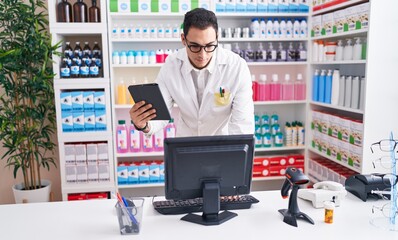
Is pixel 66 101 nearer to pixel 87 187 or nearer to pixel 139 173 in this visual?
pixel 87 187

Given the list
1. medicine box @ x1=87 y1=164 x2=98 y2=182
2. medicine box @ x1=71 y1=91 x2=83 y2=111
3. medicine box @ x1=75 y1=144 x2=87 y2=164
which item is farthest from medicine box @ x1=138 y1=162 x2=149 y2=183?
medicine box @ x1=71 y1=91 x2=83 y2=111

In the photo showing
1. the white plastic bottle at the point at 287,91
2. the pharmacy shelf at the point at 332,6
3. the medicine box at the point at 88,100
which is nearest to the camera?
the pharmacy shelf at the point at 332,6

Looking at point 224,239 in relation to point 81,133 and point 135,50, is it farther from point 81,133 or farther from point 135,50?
point 135,50

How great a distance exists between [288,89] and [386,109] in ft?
3.79

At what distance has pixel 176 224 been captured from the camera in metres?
1.57

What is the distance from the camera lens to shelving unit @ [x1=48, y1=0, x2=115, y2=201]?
325 centimetres

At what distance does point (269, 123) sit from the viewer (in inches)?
157

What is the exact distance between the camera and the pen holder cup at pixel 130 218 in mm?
1479

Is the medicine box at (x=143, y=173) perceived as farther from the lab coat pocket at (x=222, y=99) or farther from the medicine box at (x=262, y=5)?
the medicine box at (x=262, y=5)

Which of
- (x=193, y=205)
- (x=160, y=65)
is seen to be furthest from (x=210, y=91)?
(x=160, y=65)

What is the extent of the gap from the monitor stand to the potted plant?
218 cm

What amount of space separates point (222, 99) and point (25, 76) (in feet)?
6.34

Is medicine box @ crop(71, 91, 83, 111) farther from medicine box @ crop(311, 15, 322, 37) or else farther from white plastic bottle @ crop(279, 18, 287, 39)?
medicine box @ crop(311, 15, 322, 37)

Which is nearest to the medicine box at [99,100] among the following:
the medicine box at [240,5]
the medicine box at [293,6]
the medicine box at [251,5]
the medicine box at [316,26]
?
the medicine box at [240,5]
